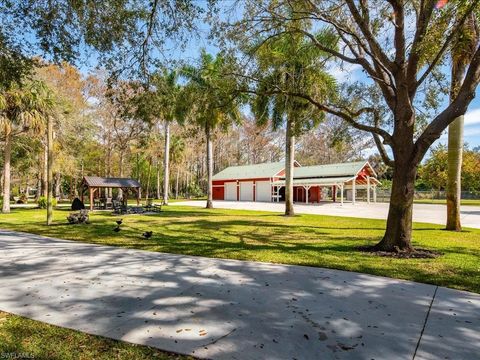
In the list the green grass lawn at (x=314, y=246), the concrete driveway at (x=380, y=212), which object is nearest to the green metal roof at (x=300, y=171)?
the concrete driveway at (x=380, y=212)

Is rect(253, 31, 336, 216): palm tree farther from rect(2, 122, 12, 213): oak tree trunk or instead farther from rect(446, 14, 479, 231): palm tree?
rect(2, 122, 12, 213): oak tree trunk

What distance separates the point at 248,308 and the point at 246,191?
3873 cm

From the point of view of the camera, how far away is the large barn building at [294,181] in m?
34.9

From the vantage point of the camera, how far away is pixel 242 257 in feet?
25.3

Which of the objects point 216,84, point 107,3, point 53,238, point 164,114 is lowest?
point 53,238

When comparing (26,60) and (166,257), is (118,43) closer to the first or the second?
(26,60)

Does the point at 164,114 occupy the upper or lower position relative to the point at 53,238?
upper

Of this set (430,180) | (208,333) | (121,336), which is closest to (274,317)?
(208,333)

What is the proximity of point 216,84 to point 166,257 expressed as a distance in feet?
17.6

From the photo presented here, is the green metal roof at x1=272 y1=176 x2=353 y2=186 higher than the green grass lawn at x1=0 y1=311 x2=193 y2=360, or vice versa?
the green metal roof at x1=272 y1=176 x2=353 y2=186

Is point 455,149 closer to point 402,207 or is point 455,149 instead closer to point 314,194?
point 402,207

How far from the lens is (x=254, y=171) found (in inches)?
1667

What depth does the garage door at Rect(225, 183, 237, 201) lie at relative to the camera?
4427 centimetres

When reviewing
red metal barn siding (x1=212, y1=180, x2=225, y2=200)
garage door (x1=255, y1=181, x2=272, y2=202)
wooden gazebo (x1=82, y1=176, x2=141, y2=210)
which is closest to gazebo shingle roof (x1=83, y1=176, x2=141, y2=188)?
wooden gazebo (x1=82, y1=176, x2=141, y2=210)
